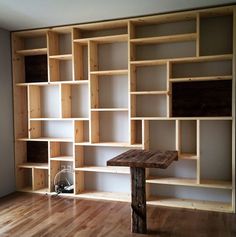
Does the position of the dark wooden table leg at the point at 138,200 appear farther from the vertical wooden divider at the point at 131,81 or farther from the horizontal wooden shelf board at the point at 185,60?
the horizontal wooden shelf board at the point at 185,60

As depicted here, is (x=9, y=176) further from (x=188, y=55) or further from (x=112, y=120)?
(x=188, y=55)

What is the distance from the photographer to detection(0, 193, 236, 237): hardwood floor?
2.80m

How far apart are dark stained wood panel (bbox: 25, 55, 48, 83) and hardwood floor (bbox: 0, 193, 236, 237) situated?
1832 mm

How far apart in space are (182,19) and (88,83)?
151 cm

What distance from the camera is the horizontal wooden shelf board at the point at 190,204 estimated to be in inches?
133

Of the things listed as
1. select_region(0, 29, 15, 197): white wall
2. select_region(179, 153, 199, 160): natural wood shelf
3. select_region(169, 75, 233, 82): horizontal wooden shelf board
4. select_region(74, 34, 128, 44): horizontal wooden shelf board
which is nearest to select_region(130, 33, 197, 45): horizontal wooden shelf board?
select_region(74, 34, 128, 44): horizontal wooden shelf board

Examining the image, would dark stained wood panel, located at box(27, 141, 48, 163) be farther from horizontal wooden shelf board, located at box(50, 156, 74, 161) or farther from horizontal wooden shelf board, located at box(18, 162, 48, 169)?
horizontal wooden shelf board, located at box(50, 156, 74, 161)

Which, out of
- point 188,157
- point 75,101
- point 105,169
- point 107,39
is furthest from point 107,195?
point 107,39

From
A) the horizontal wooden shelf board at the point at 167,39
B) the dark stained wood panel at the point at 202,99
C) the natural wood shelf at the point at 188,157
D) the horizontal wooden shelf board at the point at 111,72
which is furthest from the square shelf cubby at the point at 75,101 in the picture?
the natural wood shelf at the point at 188,157

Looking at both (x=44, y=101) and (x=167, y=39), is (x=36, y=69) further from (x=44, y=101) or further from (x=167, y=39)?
(x=167, y=39)

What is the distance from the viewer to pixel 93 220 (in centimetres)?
311

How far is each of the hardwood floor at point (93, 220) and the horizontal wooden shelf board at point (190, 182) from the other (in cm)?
32

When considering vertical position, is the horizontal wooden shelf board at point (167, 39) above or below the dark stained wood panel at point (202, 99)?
above

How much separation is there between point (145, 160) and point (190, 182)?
1.01 meters
